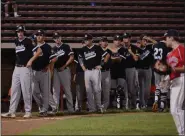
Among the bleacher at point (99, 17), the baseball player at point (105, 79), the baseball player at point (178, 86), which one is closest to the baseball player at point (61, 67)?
the baseball player at point (105, 79)

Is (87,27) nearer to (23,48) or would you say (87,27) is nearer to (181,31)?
(181,31)

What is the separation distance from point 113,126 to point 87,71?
3302 millimetres

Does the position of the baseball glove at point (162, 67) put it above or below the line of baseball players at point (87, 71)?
above

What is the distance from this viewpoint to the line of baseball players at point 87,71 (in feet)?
33.6

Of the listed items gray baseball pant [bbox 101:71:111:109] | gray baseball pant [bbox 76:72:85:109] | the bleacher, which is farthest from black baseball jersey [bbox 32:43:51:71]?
the bleacher

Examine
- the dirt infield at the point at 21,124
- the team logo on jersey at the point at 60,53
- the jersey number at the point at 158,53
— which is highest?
the jersey number at the point at 158,53

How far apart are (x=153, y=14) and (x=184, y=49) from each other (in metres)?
11.5

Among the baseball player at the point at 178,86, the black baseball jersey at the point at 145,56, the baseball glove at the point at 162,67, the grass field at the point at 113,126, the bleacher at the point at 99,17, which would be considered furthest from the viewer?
the bleacher at the point at 99,17

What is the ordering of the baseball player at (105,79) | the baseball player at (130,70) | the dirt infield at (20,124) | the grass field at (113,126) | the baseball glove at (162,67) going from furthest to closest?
the baseball player at (130,70), the baseball player at (105,79), the dirt infield at (20,124), the grass field at (113,126), the baseball glove at (162,67)

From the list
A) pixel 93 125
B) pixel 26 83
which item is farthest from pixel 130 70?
pixel 93 125

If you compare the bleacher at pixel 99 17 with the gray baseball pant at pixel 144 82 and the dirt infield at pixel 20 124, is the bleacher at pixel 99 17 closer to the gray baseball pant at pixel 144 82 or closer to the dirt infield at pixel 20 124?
the gray baseball pant at pixel 144 82

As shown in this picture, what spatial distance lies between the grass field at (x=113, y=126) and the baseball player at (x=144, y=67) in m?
2.68

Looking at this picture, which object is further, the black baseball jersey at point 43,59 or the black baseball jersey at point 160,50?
the black baseball jersey at point 43,59

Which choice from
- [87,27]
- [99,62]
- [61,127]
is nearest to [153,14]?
[87,27]
